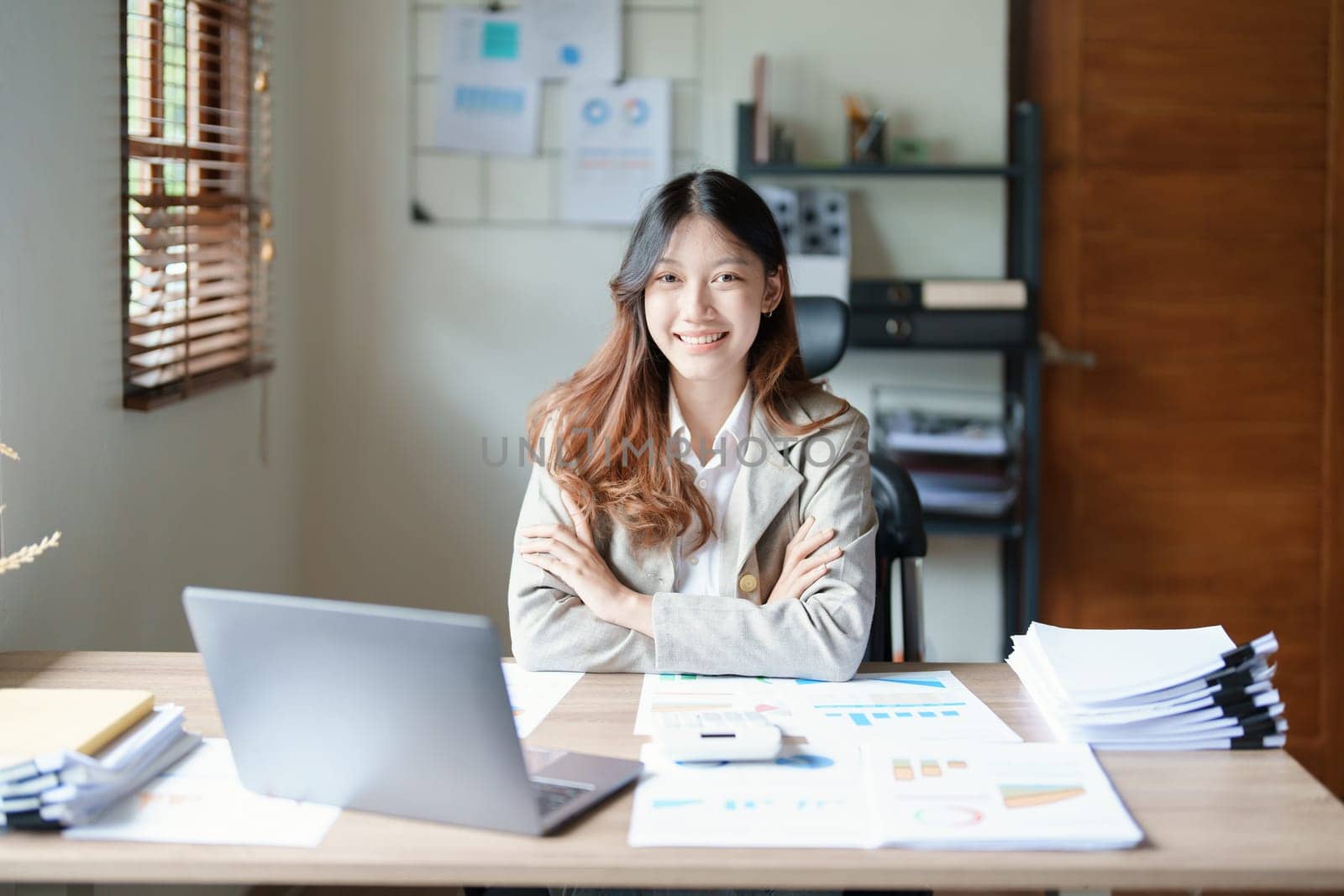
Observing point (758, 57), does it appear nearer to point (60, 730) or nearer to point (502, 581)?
point (502, 581)

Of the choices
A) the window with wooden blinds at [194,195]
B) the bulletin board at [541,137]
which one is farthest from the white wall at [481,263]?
the window with wooden blinds at [194,195]

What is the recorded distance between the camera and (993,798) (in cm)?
120

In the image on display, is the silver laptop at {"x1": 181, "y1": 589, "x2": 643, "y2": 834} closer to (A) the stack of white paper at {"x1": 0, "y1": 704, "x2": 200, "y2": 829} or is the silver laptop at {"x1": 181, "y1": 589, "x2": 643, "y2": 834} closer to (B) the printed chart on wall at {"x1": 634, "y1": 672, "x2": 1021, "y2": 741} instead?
(A) the stack of white paper at {"x1": 0, "y1": 704, "x2": 200, "y2": 829}

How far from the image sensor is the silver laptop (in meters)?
1.11

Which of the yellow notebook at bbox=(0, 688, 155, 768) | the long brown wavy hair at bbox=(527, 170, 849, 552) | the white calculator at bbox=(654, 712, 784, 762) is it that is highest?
the long brown wavy hair at bbox=(527, 170, 849, 552)

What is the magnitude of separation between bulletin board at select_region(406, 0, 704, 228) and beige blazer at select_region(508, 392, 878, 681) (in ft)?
4.94

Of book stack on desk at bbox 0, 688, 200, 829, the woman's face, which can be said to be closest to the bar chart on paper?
the woman's face

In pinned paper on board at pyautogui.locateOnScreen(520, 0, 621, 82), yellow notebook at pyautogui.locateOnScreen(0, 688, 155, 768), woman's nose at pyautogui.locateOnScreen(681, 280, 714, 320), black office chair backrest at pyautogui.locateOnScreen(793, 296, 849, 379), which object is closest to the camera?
yellow notebook at pyautogui.locateOnScreen(0, 688, 155, 768)

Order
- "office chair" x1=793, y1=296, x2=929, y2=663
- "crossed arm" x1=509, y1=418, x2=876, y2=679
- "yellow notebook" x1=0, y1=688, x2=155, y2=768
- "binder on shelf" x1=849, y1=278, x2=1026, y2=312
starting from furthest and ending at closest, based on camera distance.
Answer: "binder on shelf" x1=849, y1=278, x2=1026, y2=312 → "office chair" x1=793, y1=296, x2=929, y2=663 → "crossed arm" x1=509, y1=418, x2=876, y2=679 → "yellow notebook" x1=0, y1=688, x2=155, y2=768

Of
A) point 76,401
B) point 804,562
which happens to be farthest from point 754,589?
point 76,401

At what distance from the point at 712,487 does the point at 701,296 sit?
0.26 meters

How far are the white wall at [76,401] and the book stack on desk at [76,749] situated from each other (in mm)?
431

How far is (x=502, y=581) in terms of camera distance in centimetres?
336

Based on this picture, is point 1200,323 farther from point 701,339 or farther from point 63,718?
point 63,718
